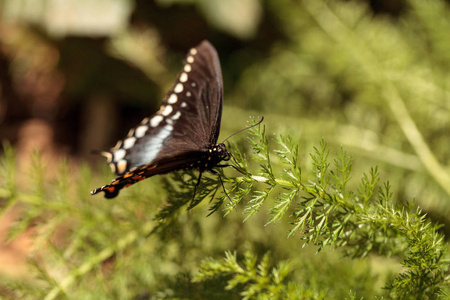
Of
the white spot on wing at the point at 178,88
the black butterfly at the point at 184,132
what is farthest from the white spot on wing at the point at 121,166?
the white spot on wing at the point at 178,88

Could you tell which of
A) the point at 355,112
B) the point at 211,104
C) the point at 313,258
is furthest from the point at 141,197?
the point at 355,112

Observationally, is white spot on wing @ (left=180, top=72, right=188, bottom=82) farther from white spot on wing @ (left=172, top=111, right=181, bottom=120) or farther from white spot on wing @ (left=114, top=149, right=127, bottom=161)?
white spot on wing @ (left=114, top=149, right=127, bottom=161)

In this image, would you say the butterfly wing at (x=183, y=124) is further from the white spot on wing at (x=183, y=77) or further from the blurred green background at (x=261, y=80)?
the blurred green background at (x=261, y=80)

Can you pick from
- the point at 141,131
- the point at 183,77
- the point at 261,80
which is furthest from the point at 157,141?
the point at 261,80

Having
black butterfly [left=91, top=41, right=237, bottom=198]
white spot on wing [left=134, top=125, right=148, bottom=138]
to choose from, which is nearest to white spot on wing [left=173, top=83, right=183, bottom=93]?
black butterfly [left=91, top=41, right=237, bottom=198]

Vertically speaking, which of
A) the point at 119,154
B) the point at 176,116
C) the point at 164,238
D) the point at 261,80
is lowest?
the point at 164,238

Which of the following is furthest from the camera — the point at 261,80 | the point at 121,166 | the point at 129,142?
the point at 261,80

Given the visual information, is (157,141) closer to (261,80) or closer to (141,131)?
(141,131)

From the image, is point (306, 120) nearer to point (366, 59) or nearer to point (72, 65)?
point (366, 59)
